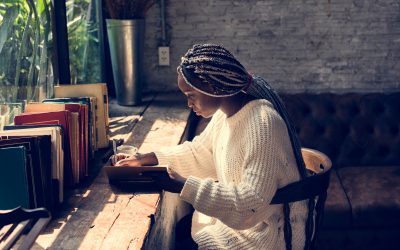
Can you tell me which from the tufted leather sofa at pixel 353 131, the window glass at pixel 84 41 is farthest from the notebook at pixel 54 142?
the tufted leather sofa at pixel 353 131

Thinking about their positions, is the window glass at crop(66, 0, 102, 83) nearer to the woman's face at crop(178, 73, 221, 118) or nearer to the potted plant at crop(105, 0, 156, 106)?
the potted plant at crop(105, 0, 156, 106)

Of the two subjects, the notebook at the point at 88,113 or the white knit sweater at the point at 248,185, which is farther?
the notebook at the point at 88,113

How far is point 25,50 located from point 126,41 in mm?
1052

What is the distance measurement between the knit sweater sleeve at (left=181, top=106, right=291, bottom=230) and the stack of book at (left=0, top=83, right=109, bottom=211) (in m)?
0.56

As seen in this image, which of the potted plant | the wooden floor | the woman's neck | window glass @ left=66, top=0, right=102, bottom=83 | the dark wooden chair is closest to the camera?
the dark wooden chair

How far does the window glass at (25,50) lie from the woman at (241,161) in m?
0.96

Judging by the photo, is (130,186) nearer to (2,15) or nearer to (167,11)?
(2,15)

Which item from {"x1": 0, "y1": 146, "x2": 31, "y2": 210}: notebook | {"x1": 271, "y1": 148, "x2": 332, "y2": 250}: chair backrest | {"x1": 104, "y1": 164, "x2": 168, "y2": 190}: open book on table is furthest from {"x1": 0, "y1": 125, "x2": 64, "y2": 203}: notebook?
{"x1": 271, "y1": 148, "x2": 332, "y2": 250}: chair backrest

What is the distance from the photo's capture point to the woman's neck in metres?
1.99

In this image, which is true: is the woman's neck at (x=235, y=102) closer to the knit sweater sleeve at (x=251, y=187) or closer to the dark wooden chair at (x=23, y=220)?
the knit sweater sleeve at (x=251, y=187)

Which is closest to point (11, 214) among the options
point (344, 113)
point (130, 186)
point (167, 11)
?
point (130, 186)

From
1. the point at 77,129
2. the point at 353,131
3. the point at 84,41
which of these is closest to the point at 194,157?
the point at 77,129

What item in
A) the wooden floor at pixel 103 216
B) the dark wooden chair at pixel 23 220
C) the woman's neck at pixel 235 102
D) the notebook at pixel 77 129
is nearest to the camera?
the dark wooden chair at pixel 23 220

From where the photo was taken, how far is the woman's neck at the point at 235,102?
1.99m
